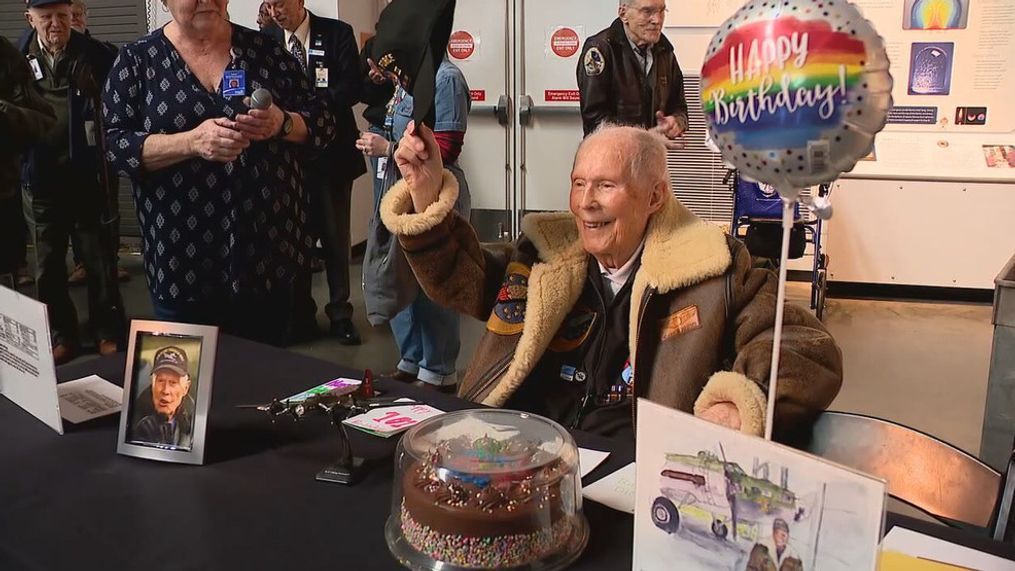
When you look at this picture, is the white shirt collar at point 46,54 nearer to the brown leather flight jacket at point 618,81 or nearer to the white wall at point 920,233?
the brown leather flight jacket at point 618,81

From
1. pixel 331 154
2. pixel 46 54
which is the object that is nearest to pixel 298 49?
pixel 331 154

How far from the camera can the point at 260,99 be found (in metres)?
1.94

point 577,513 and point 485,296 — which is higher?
point 485,296

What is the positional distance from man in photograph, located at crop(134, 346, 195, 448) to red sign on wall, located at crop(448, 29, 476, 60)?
4698mm

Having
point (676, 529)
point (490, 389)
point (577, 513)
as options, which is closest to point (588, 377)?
point (490, 389)

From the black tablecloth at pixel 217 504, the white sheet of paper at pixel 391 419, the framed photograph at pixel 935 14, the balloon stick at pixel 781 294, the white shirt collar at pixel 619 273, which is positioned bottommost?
the black tablecloth at pixel 217 504

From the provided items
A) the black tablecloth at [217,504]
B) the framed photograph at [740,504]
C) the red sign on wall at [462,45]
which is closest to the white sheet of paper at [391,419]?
the black tablecloth at [217,504]

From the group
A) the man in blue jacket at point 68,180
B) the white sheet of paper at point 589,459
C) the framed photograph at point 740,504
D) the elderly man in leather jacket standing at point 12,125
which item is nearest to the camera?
the framed photograph at point 740,504

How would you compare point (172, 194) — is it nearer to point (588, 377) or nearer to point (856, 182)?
point (588, 377)

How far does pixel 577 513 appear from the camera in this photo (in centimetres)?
104

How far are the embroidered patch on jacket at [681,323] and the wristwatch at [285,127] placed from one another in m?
1.09

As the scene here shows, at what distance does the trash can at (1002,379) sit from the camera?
226 cm

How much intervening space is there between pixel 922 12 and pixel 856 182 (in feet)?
3.81

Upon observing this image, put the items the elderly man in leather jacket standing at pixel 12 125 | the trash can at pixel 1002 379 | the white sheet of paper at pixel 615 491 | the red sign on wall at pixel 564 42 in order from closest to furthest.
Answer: the white sheet of paper at pixel 615 491, the trash can at pixel 1002 379, the elderly man in leather jacket standing at pixel 12 125, the red sign on wall at pixel 564 42
